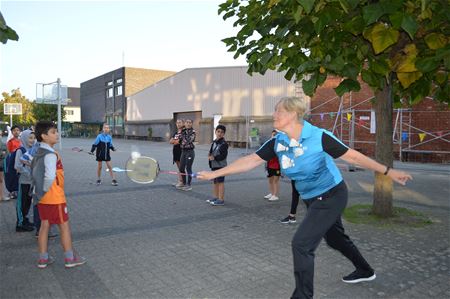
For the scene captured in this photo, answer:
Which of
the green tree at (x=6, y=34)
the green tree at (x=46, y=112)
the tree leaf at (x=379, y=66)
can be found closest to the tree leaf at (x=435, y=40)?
the tree leaf at (x=379, y=66)

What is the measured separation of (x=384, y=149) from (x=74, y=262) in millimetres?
5688

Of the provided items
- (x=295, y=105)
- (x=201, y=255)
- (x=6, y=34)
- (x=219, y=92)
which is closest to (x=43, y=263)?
(x=201, y=255)

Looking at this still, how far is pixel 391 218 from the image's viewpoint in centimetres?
739

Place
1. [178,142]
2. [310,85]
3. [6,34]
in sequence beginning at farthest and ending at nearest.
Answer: [178,142] → [310,85] → [6,34]

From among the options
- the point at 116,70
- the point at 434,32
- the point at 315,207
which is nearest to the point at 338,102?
the point at 434,32

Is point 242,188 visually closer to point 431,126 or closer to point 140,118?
point 431,126

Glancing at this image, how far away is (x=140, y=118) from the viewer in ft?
166

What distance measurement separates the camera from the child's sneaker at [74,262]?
4797 millimetres

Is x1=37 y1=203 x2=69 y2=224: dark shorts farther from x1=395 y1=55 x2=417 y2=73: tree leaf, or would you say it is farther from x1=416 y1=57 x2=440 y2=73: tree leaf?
x1=395 y1=55 x2=417 y2=73: tree leaf

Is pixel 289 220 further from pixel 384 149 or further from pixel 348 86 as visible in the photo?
pixel 348 86

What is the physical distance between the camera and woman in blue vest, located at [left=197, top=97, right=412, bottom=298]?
3.47 meters

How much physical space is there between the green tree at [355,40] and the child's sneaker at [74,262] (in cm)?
346

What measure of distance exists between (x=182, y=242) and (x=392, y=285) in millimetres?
2907

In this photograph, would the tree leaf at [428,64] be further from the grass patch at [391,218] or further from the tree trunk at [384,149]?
the grass patch at [391,218]
